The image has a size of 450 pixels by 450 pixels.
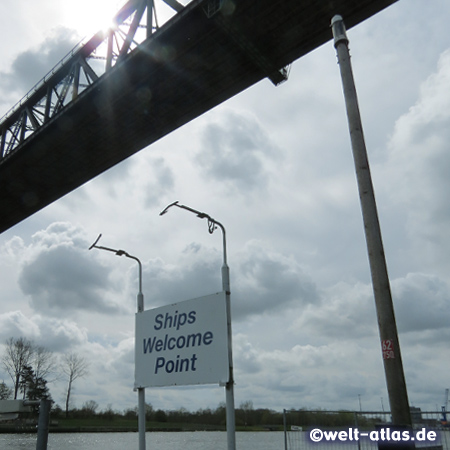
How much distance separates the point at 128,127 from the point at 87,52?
199 inches

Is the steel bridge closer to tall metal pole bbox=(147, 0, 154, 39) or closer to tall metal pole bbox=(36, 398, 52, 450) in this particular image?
tall metal pole bbox=(147, 0, 154, 39)

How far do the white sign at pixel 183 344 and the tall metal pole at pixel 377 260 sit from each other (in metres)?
4.13

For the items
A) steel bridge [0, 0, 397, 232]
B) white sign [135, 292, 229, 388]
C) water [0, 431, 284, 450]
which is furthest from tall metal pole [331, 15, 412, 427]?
water [0, 431, 284, 450]

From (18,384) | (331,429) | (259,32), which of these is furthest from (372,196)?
(18,384)

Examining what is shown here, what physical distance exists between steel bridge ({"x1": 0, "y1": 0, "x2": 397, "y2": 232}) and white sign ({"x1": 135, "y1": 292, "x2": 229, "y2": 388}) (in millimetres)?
15007

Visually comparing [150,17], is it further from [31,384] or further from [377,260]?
[31,384]

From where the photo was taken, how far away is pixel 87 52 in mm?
29156

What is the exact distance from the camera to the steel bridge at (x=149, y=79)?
22.1 m

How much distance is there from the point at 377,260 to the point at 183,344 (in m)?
5.60

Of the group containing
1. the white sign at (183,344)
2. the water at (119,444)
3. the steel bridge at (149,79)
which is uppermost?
the steel bridge at (149,79)

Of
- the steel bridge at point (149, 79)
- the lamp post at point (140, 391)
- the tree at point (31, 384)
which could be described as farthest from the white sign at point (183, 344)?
the tree at point (31, 384)

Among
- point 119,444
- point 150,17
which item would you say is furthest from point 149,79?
point 119,444

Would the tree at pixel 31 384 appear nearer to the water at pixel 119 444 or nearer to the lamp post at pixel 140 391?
the water at pixel 119 444

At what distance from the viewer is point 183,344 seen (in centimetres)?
1116
